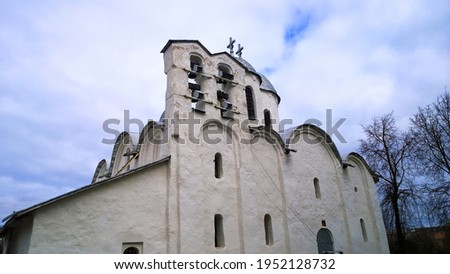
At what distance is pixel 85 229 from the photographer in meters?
7.54

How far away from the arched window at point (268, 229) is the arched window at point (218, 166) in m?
2.35

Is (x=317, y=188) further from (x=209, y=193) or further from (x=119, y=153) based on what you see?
(x=119, y=153)

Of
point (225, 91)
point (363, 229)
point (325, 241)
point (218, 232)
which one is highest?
point (225, 91)

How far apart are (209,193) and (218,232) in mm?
1221

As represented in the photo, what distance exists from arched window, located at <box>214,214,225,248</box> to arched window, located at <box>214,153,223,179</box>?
131 centimetres

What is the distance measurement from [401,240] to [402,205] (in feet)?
5.81

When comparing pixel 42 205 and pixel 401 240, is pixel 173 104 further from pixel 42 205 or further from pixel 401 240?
pixel 401 240

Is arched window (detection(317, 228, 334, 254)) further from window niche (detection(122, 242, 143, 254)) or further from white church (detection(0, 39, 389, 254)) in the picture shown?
window niche (detection(122, 242, 143, 254))

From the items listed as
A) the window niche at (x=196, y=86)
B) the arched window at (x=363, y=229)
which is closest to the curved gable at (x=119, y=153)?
the window niche at (x=196, y=86)

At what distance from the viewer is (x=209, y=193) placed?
967 cm

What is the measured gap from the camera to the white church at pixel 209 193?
7.73 m

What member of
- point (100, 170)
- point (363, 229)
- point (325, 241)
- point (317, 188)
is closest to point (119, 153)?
point (100, 170)

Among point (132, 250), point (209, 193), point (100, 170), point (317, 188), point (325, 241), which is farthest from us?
point (100, 170)

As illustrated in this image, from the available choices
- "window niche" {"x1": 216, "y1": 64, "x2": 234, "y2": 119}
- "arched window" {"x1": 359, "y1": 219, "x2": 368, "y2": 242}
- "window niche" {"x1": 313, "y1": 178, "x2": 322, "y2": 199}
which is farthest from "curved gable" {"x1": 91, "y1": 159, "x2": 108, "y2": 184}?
"arched window" {"x1": 359, "y1": 219, "x2": 368, "y2": 242}
